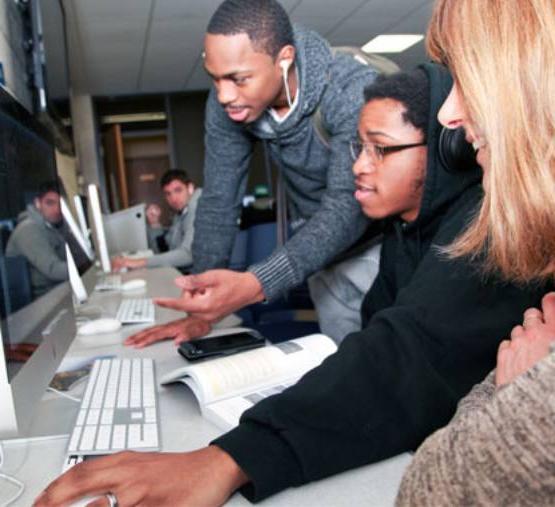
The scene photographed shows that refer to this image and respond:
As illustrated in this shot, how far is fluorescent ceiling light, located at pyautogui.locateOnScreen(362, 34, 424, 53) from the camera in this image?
5883 mm

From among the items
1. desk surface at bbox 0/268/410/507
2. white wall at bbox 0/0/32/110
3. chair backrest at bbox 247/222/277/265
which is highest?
white wall at bbox 0/0/32/110

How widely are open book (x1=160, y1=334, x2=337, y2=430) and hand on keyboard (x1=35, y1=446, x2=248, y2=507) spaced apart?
0.51ft

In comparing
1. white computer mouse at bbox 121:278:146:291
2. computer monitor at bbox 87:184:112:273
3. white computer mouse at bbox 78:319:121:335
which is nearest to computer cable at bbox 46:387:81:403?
white computer mouse at bbox 78:319:121:335

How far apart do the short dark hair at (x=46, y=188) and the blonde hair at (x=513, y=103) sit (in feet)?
2.19

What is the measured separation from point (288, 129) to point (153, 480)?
105 cm

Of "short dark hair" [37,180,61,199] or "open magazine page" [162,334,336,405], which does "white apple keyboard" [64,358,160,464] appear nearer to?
"open magazine page" [162,334,336,405]

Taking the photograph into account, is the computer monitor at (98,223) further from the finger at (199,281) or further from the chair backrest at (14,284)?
the chair backrest at (14,284)

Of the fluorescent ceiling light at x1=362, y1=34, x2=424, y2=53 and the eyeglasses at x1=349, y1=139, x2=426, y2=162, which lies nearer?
the eyeglasses at x1=349, y1=139, x2=426, y2=162

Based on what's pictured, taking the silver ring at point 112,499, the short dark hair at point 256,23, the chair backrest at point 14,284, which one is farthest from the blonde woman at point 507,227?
the short dark hair at point 256,23

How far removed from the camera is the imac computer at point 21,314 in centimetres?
63

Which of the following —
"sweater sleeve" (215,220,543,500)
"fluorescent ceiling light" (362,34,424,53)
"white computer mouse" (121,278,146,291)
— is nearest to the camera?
"sweater sleeve" (215,220,543,500)

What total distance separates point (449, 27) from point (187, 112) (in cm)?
832

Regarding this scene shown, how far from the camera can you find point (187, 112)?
859cm

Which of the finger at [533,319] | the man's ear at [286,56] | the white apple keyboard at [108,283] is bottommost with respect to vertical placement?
the white apple keyboard at [108,283]
